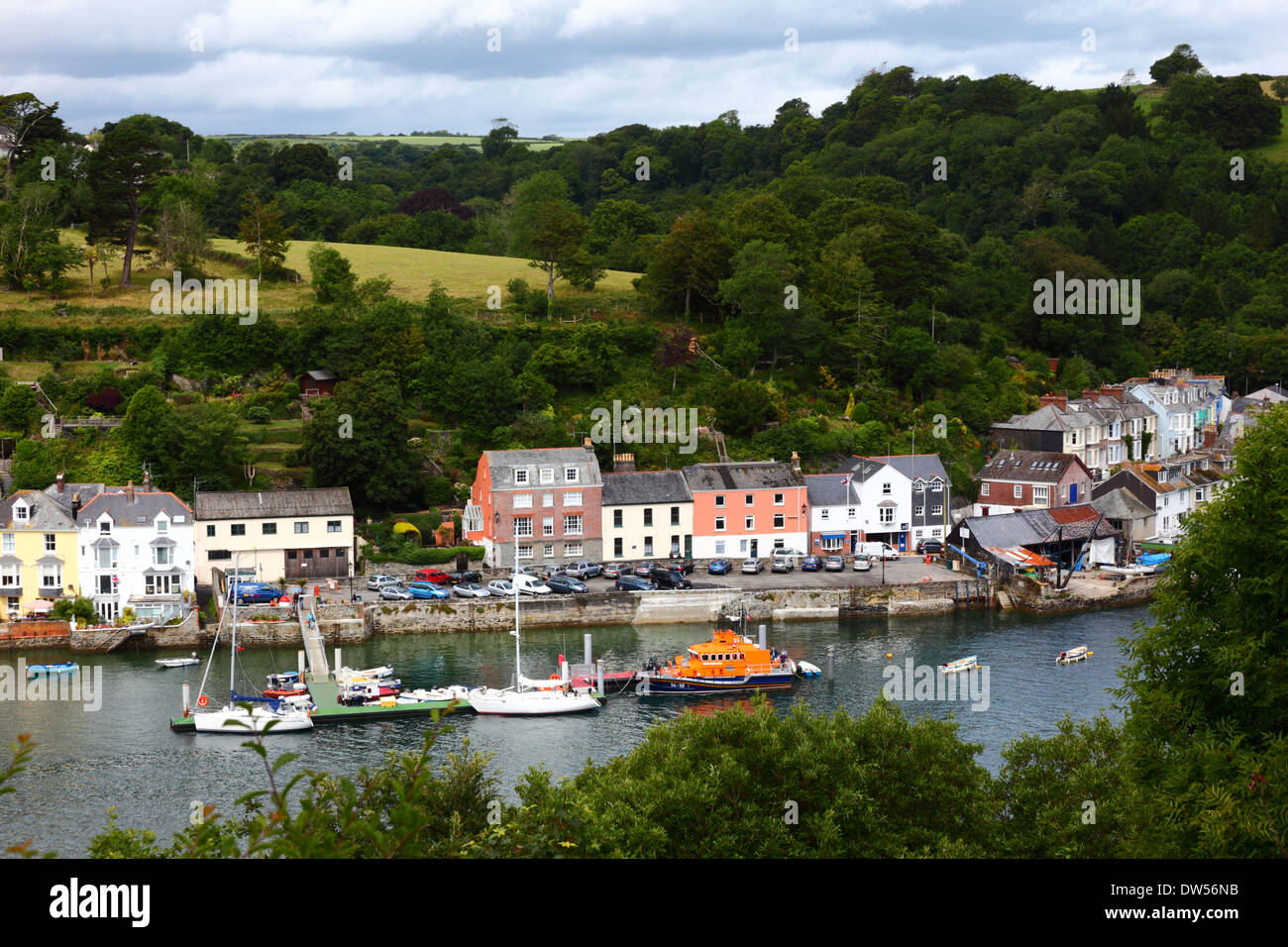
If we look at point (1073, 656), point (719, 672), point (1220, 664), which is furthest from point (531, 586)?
point (1220, 664)

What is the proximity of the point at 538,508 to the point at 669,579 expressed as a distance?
4618mm

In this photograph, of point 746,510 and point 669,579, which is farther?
point 746,510

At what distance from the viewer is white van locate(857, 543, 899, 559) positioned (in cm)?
4133

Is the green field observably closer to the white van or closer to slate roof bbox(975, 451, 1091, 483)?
slate roof bbox(975, 451, 1091, 483)

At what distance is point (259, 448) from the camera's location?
42250 millimetres

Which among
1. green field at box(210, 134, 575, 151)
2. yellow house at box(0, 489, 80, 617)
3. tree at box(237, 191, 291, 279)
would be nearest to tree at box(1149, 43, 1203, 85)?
green field at box(210, 134, 575, 151)

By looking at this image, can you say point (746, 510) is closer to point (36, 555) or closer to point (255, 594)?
point (255, 594)

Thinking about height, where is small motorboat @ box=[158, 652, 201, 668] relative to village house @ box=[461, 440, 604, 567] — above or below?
below

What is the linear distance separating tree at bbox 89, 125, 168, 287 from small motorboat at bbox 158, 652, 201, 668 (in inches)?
1049

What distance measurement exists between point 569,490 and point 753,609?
6.69 m

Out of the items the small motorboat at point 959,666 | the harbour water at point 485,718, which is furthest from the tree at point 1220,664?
the small motorboat at point 959,666

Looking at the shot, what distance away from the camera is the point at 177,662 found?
31828mm

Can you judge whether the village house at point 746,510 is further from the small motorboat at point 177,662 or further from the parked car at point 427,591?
the small motorboat at point 177,662
